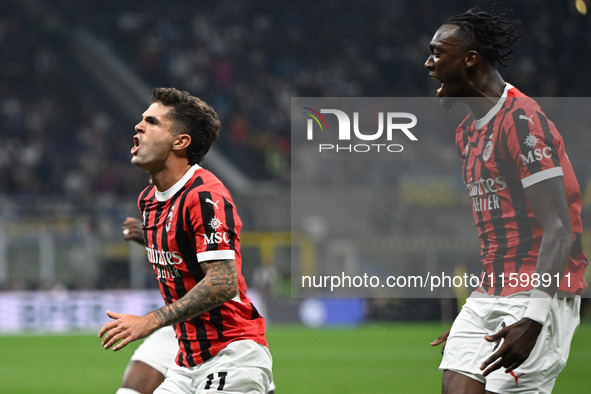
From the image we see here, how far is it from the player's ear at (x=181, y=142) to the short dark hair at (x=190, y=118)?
0.07ft

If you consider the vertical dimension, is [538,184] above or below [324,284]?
above

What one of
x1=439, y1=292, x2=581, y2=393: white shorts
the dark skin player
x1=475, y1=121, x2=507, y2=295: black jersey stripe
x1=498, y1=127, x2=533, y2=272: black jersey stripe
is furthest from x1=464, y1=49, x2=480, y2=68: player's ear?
x1=439, y1=292, x2=581, y2=393: white shorts

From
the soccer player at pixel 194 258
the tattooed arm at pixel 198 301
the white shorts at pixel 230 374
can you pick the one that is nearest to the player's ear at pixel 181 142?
the soccer player at pixel 194 258

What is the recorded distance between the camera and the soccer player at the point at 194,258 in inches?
157

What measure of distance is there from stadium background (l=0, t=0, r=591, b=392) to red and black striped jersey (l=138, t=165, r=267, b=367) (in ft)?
32.4

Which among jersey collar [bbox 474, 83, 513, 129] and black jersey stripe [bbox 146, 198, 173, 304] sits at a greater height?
jersey collar [bbox 474, 83, 513, 129]

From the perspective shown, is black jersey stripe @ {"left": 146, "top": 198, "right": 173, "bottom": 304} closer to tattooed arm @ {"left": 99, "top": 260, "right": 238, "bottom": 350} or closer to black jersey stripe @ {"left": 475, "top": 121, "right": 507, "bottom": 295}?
tattooed arm @ {"left": 99, "top": 260, "right": 238, "bottom": 350}

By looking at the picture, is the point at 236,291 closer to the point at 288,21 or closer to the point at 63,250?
the point at 63,250

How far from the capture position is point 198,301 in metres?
3.92

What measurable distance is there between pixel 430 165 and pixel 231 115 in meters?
20.7

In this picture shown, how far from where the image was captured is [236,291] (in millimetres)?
4008

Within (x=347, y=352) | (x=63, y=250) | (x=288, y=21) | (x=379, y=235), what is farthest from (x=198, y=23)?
(x=379, y=235)

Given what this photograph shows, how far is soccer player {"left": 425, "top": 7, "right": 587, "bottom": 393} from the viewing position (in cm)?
374

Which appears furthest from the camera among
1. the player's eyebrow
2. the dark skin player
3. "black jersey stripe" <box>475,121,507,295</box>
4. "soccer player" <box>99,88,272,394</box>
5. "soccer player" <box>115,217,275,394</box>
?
"soccer player" <box>115,217,275,394</box>
